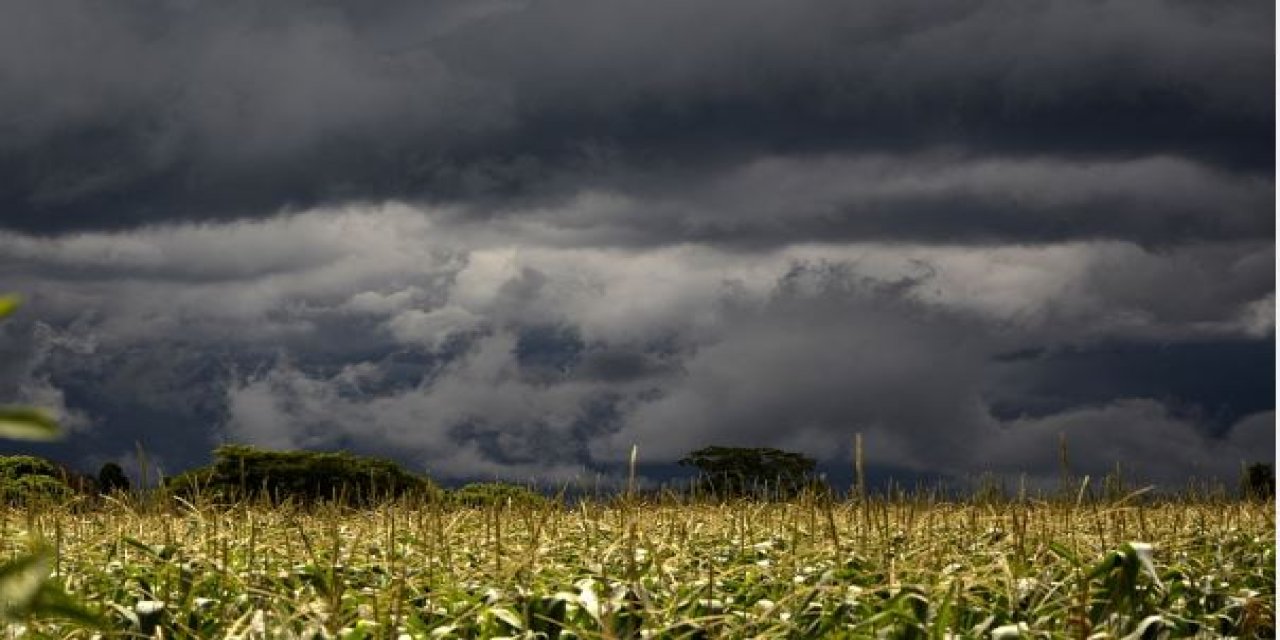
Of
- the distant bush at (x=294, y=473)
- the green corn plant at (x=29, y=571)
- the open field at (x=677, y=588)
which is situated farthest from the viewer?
the distant bush at (x=294, y=473)

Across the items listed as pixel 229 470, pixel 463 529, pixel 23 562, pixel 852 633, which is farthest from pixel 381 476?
pixel 23 562

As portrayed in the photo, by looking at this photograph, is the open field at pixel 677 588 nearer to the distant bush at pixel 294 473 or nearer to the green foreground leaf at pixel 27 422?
the green foreground leaf at pixel 27 422

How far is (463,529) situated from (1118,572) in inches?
269

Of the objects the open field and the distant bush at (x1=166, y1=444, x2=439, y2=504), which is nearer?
the open field

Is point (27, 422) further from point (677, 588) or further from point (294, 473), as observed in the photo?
point (294, 473)

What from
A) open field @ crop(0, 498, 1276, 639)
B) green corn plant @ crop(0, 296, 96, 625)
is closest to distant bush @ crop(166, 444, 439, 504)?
open field @ crop(0, 498, 1276, 639)

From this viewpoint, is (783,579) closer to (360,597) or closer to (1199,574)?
(360,597)

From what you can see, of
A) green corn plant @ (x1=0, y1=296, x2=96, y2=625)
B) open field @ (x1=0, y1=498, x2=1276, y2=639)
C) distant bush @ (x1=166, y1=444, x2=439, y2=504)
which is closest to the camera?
green corn plant @ (x1=0, y1=296, x2=96, y2=625)

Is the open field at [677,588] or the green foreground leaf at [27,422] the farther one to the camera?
the open field at [677,588]

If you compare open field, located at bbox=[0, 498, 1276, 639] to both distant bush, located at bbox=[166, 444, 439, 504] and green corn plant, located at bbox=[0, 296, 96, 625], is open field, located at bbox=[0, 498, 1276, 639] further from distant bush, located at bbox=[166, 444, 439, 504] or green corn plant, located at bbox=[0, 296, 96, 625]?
distant bush, located at bbox=[166, 444, 439, 504]

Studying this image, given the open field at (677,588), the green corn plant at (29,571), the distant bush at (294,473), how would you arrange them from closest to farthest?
the green corn plant at (29,571)
the open field at (677,588)
the distant bush at (294,473)

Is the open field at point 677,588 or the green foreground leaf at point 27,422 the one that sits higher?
the green foreground leaf at point 27,422

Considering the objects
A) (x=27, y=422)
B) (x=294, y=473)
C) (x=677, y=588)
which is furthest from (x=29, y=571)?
(x=294, y=473)

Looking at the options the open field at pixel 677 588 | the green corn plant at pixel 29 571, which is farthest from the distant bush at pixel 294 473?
the green corn plant at pixel 29 571
